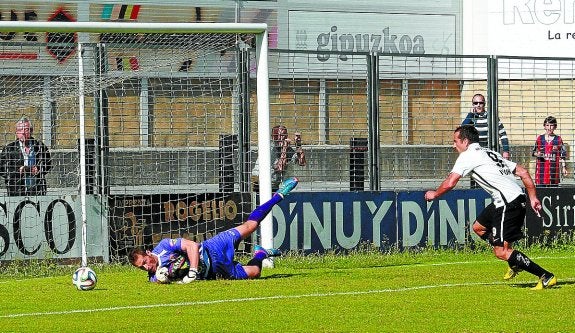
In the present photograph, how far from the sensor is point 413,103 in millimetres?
19859

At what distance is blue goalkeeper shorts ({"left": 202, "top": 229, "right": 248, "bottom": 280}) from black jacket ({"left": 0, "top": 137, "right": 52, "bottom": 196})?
376cm

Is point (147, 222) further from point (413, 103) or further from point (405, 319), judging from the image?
point (405, 319)

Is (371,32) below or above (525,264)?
above

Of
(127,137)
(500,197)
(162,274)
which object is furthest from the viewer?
(127,137)

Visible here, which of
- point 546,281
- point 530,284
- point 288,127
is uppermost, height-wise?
point 288,127

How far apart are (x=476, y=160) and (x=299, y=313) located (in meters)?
3.05

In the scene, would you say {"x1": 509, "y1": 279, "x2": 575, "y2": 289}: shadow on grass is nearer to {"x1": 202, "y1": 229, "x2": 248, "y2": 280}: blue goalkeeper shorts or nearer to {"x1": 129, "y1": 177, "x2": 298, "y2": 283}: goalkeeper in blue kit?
{"x1": 129, "y1": 177, "x2": 298, "y2": 283}: goalkeeper in blue kit

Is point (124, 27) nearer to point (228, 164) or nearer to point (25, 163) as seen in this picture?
point (25, 163)

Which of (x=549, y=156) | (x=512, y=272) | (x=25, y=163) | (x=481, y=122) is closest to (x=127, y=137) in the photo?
(x=25, y=163)

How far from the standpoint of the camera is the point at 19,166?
1689cm

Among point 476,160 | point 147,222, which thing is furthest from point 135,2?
point 476,160

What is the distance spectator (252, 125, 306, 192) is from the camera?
1817cm

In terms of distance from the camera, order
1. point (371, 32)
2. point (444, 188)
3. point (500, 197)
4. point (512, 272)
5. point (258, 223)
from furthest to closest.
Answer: point (371, 32) → point (258, 223) → point (512, 272) → point (500, 197) → point (444, 188)

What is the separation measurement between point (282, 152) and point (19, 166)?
3871 millimetres
